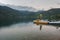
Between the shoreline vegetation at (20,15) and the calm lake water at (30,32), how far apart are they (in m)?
0.09

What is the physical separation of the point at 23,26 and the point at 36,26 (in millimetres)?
228

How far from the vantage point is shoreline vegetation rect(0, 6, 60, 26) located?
2.13 metres

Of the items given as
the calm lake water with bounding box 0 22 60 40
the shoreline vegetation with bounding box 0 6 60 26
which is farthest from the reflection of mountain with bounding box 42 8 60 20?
the calm lake water with bounding box 0 22 60 40

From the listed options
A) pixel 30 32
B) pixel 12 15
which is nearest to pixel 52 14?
pixel 30 32

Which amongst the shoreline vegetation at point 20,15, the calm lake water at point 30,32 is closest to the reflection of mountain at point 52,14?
the shoreline vegetation at point 20,15

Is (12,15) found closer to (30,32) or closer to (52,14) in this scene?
(30,32)

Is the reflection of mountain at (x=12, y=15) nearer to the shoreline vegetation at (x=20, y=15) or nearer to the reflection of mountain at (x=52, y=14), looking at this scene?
the shoreline vegetation at (x=20, y=15)

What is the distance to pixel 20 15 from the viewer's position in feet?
7.22

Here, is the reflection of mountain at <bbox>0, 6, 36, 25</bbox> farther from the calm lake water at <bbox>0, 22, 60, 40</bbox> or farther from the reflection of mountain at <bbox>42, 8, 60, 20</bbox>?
the reflection of mountain at <bbox>42, 8, 60, 20</bbox>

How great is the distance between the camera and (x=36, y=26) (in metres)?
2.17

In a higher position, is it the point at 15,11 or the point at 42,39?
the point at 15,11

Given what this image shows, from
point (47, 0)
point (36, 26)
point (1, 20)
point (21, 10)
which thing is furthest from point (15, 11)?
point (47, 0)

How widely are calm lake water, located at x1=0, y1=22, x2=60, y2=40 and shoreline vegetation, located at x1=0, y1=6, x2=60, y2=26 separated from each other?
88 millimetres

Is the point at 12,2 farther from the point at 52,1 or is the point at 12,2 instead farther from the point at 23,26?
the point at 52,1
